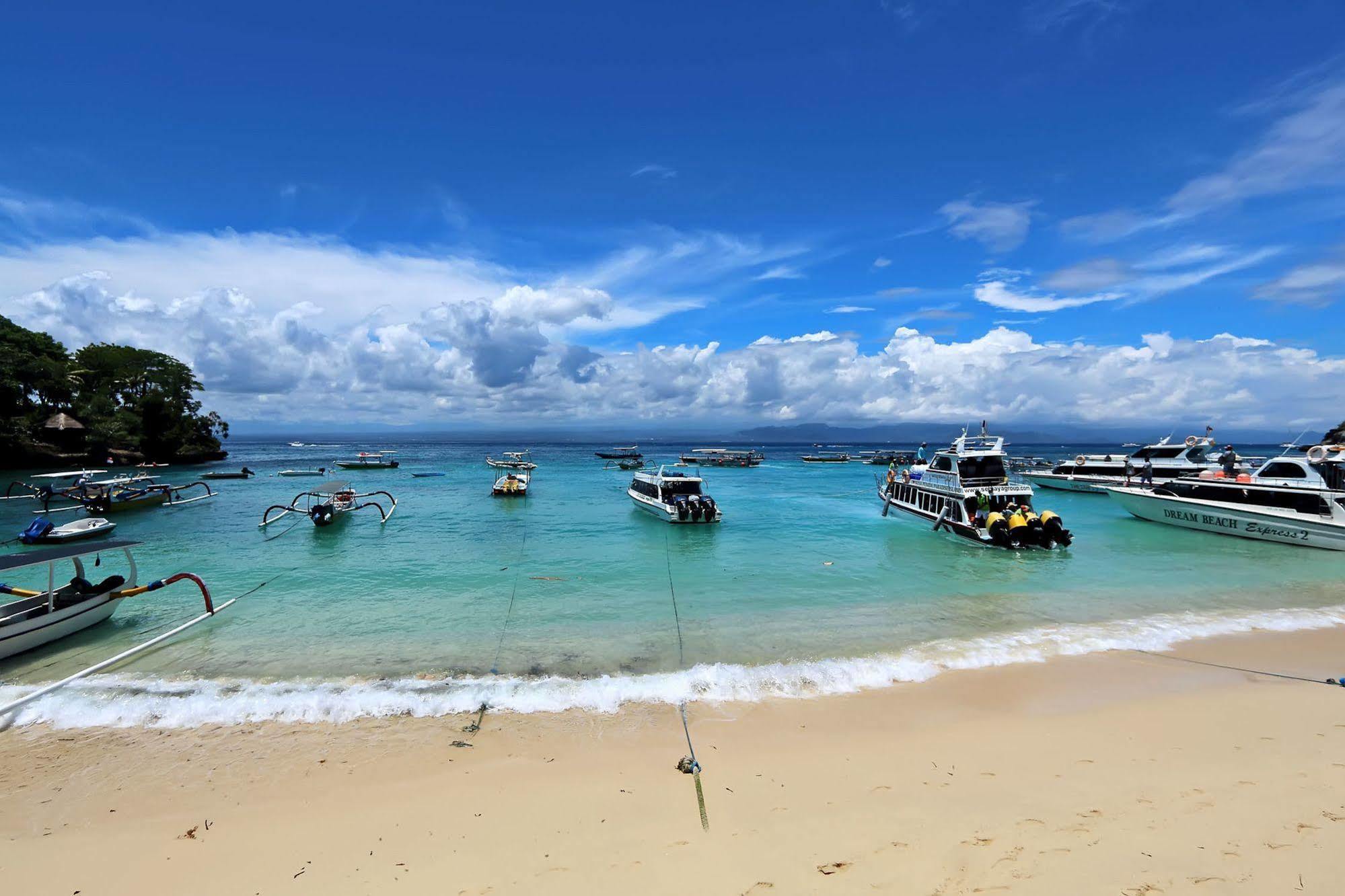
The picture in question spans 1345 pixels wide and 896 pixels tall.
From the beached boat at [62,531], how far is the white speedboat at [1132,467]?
56413mm

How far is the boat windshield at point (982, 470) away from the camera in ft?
84.2

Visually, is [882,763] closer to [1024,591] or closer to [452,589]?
[1024,591]

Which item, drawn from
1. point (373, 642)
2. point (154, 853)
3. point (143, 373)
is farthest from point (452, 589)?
point (143, 373)

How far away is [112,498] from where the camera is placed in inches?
1246

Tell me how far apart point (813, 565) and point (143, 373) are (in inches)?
3298

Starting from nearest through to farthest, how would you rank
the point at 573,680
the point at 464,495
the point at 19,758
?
the point at 19,758
the point at 573,680
the point at 464,495

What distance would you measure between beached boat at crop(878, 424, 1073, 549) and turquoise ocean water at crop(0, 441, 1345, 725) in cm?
94

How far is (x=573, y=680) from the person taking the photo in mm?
10133

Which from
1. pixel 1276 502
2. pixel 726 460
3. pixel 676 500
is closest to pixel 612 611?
pixel 676 500

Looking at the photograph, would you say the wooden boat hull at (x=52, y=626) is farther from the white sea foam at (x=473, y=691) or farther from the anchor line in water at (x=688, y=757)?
the anchor line in water at (x=688, y=757)

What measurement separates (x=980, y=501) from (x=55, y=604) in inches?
1129

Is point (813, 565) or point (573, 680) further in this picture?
point (813, 565)

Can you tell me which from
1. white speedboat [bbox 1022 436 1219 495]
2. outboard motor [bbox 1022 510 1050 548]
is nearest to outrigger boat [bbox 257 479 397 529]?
outboard motor [bbox 1022 510 1050 548]

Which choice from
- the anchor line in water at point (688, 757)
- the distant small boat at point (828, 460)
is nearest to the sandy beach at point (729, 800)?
the anchor line in water at point (688, 757)
